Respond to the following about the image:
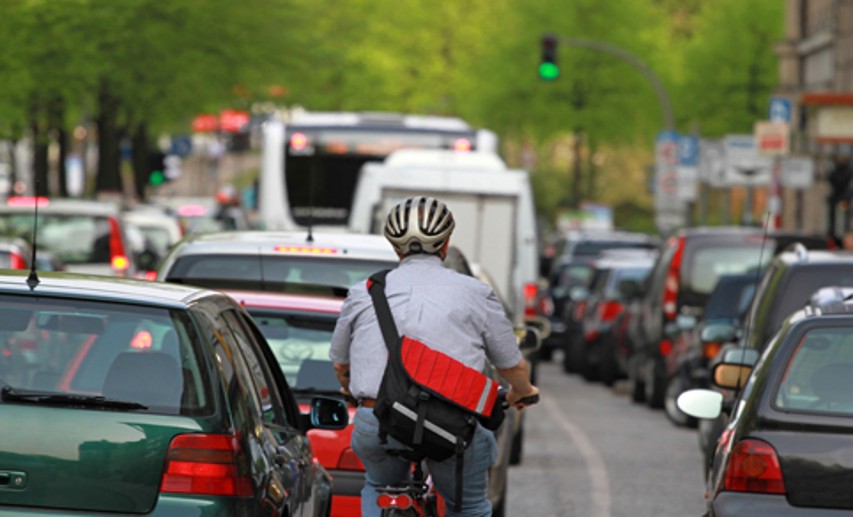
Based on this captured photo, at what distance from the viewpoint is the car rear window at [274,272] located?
11.1 meters

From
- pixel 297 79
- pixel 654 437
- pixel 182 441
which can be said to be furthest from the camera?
pixel 297 79

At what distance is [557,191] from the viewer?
92500 mm

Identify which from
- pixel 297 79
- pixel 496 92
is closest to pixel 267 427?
pixel 297 79

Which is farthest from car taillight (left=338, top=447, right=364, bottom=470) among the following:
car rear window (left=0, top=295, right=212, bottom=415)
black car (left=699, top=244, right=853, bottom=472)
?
black car (left=699, top=244, right=853, bottom=472)

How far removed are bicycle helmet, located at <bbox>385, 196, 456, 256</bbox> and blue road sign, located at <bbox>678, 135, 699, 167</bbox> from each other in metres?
36.2

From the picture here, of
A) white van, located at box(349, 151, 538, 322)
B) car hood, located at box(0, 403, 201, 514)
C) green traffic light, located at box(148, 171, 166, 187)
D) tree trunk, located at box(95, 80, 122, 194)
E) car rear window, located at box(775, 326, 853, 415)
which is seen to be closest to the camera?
car hood, located at box(0, 403, 201, 514)

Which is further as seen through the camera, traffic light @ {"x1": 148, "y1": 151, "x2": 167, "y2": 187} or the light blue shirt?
traffic light @ {"x1": 148, "y1": 151, "x2": 167, "y2": 187}

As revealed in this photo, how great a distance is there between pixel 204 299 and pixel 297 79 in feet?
142

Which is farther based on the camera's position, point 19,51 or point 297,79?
point 297,79

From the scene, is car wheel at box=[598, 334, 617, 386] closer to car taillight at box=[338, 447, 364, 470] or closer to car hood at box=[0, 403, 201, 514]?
car taillight at box=[338, 447, 364, 470]

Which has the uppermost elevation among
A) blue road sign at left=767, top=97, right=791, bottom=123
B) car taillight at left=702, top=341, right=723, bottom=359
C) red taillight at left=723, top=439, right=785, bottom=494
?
blue road sign at left=767, top=97, right=791, bottom=123

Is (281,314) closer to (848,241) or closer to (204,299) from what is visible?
(204,299)

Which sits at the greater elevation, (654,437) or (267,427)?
(267,427)

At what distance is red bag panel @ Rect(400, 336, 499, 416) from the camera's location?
7355 millimetres
